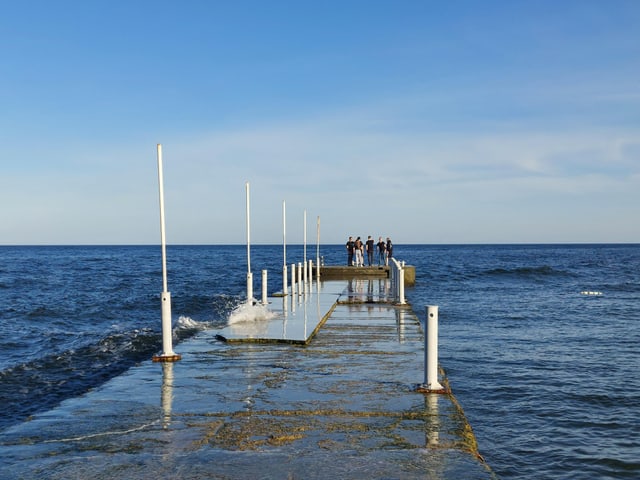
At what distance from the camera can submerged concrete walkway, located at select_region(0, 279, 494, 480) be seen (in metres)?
5.29

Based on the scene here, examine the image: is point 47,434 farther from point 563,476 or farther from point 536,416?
point 536,416

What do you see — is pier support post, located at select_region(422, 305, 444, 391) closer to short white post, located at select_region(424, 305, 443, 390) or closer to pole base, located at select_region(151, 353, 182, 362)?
short white post, located at select_region(424, 305, 443, 390)

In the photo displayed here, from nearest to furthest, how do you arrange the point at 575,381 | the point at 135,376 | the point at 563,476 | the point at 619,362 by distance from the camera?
the point at 563,476 → the point at 135,376 → the point at 575,381 → the point at 619,362

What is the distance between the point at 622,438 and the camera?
8.43m

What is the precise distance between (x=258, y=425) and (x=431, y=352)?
2.62m

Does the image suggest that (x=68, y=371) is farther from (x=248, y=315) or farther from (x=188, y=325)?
(x=188, y=325)

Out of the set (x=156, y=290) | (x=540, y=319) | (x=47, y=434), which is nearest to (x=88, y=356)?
(x=47, y=434)

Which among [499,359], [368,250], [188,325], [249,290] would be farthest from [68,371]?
[368,250]

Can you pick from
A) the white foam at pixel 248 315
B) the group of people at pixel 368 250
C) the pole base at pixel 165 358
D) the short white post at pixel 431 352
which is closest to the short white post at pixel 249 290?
the white foam at pixel 248 315

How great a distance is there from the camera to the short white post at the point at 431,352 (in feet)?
26.2

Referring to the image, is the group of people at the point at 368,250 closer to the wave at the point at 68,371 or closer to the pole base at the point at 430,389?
the wave at the point at 68,371

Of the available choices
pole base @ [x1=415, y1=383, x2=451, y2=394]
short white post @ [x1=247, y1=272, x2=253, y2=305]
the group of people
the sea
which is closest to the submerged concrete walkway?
pole base @ [x1=415, y1=383, x2=451, y2=394]

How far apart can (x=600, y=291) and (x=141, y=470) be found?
35150 millimetres

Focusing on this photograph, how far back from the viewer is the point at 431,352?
8.00m
